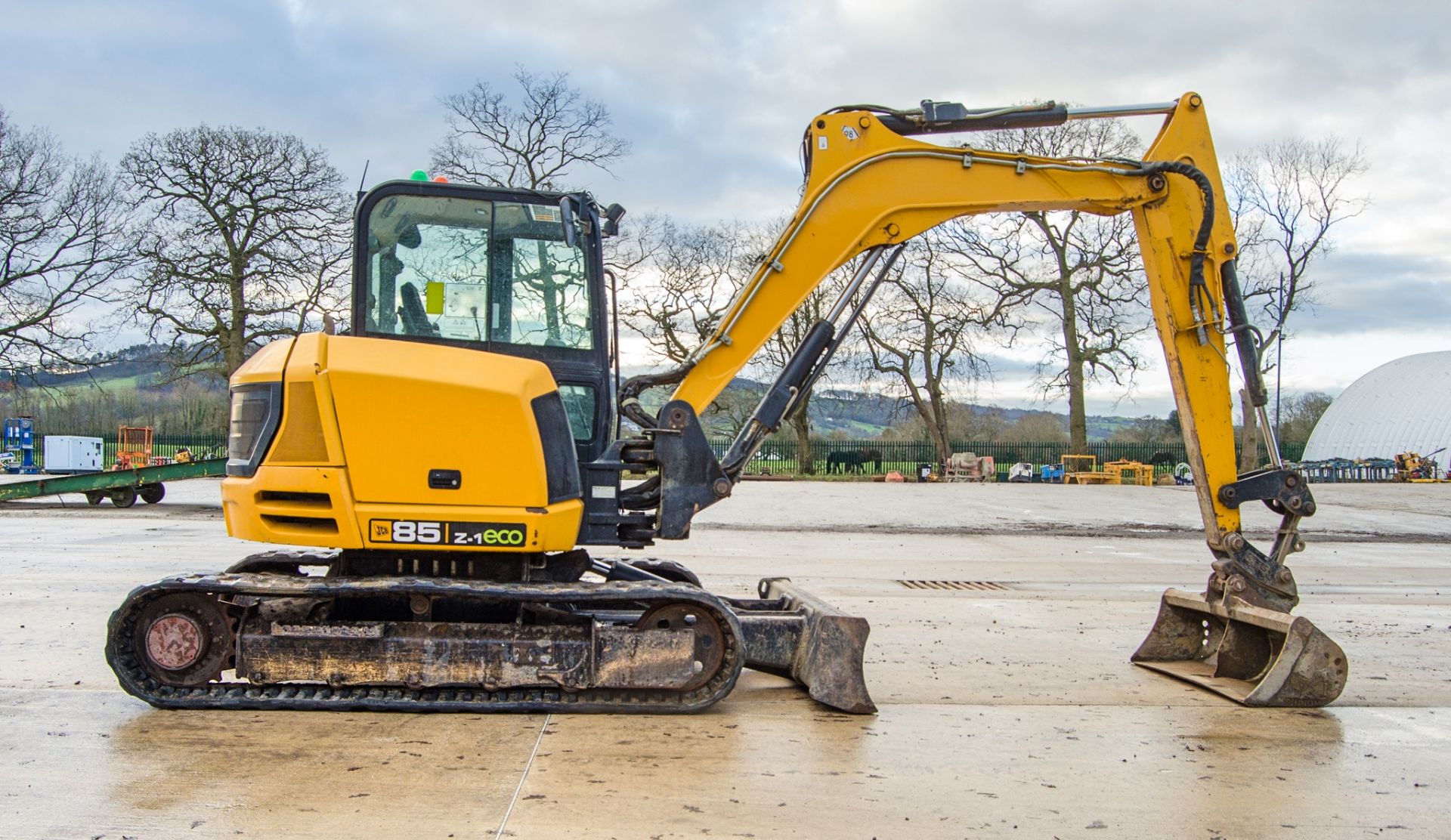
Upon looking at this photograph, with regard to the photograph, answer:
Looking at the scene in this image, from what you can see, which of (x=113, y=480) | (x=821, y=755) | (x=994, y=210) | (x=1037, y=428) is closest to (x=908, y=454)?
(x=1037, y=428)

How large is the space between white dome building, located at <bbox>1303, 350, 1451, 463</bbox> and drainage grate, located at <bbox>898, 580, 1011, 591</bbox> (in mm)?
47931

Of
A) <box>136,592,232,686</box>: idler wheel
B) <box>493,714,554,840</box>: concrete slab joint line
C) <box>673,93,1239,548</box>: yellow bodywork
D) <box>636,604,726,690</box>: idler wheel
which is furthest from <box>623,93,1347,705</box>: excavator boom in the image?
<box>136,592,232,686</box>: idler wheel

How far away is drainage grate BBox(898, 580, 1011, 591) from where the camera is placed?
11672 millimetres

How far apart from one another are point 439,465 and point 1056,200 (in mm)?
4193

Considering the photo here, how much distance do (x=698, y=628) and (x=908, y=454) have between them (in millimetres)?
44914

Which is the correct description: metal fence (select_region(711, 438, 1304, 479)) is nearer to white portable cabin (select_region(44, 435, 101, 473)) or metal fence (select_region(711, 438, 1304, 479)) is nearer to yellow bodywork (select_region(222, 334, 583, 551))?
white portable cabin (select_region(44, 435, 101, 473))

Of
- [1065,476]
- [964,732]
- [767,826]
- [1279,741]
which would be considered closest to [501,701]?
[767,826]

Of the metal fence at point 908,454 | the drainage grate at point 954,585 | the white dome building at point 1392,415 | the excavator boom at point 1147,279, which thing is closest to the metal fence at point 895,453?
the metal fence at point 908,454

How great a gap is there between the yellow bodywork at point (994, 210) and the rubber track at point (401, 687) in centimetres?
143

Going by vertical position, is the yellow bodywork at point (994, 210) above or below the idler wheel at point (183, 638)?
above

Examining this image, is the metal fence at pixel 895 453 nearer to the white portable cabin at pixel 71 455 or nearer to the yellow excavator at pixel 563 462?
the white portable cabin at pixel 71 455

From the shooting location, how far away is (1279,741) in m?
5.59

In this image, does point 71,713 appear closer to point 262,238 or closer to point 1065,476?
point 262,238

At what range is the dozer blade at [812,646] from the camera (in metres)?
5.95
